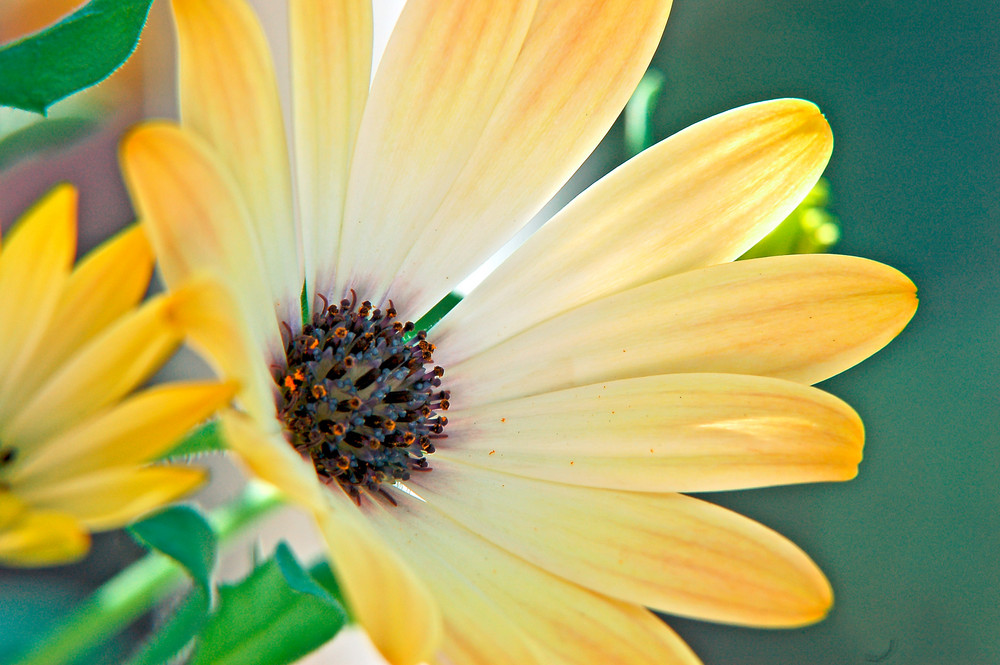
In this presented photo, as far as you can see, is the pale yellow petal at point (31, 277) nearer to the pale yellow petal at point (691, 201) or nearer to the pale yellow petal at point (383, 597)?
the pale yellow petal at point (383, 597)

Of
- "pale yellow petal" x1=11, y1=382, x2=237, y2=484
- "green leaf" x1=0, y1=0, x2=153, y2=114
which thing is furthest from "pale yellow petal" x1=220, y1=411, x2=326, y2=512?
"green leaf" x1=0, y1=0, x2=153, y2=114

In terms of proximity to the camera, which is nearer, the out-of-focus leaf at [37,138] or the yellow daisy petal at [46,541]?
the yellow daisy petal at [46,541]

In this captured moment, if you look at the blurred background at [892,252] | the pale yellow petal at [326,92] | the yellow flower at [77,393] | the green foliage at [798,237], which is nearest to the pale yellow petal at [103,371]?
the yellow flower at [77,393]

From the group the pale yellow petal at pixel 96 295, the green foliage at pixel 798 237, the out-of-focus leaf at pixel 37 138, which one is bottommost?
the pale yellow petal at pixel 96 295

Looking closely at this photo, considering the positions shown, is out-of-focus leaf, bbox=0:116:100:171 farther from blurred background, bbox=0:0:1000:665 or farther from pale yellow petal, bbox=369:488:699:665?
blurred background, bbox=0:0:1000:665

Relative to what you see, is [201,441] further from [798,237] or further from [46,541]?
[798,237]
